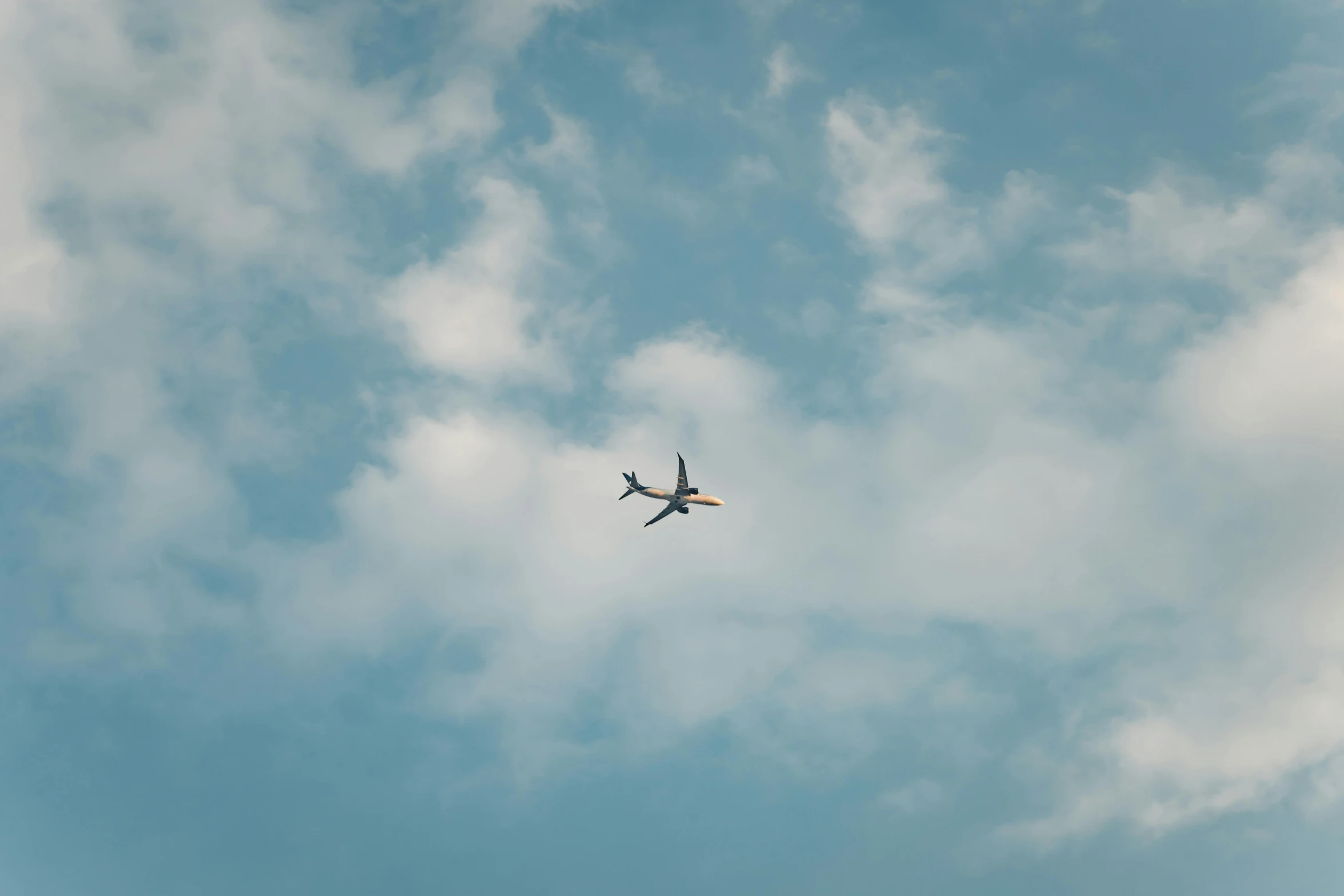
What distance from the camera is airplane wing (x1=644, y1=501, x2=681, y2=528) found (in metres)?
163

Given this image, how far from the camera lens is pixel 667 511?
16400 cm

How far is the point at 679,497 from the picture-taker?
6344 inches

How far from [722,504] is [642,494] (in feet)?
68.4

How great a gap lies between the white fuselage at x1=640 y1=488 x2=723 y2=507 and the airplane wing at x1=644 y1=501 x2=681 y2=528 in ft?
2.12

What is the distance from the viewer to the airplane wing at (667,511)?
16288 cm

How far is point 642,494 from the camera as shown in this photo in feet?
533

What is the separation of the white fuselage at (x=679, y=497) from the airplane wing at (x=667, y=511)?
646 millimetres

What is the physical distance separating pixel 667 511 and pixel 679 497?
18.4 ft

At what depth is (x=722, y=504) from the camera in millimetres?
164000

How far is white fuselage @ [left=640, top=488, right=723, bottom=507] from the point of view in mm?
160500
